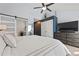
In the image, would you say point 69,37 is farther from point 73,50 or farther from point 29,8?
point 29,8

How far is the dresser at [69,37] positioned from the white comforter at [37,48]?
0.27 feet

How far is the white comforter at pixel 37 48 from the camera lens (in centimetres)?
187

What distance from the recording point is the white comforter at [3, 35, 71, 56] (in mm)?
1867

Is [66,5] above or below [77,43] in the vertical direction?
above

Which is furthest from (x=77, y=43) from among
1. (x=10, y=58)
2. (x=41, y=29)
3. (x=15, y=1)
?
(x=15, y=1)

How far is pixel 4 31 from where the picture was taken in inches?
73.8

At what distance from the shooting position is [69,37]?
1860 millimetres

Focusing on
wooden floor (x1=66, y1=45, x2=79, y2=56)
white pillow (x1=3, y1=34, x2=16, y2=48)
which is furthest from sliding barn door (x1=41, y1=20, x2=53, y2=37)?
white pillow (x1=3, y1=34, x2=16, y2=48)

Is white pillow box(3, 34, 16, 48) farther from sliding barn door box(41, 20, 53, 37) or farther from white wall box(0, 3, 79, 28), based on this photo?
sliding barn door box(41, 20, 53, 37)

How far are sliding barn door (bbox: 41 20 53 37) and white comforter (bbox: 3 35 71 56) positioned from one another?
8 centimetres

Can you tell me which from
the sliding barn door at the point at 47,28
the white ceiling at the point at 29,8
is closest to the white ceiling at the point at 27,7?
the white ceiling at the point at 29,8

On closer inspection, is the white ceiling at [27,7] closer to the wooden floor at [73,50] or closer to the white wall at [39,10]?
the white wall at [39,10]

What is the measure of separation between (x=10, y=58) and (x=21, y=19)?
24.6 inches

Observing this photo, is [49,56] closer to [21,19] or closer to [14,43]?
[14,43]
